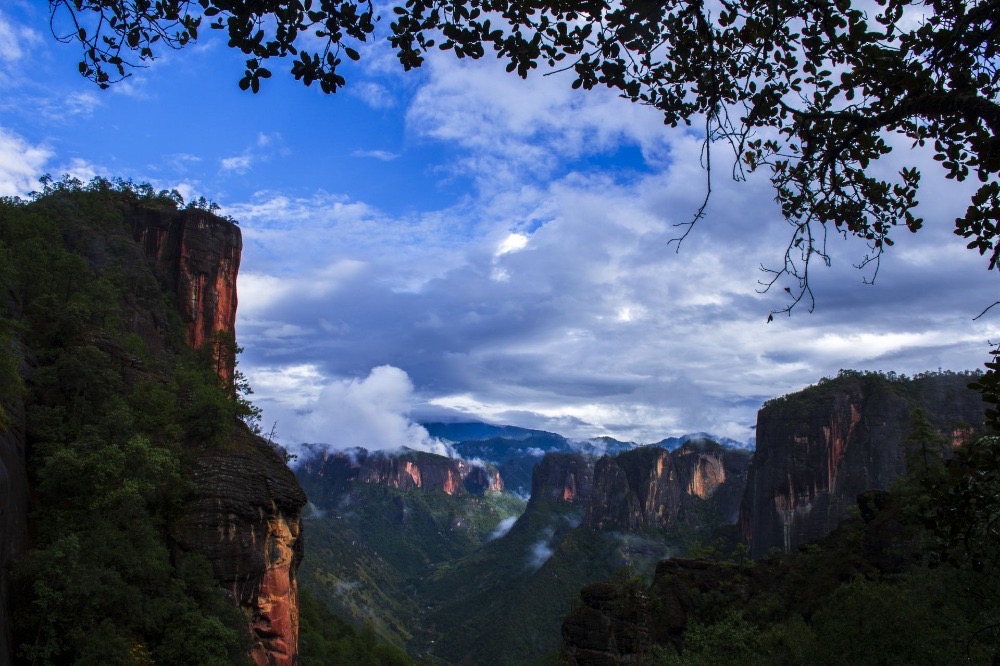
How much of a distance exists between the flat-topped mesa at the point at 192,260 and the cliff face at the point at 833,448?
96075 mm

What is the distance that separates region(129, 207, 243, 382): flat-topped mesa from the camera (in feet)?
225

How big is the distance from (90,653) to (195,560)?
8.76m

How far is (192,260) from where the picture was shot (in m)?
69.7

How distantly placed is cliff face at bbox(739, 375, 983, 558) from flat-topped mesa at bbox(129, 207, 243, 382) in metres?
96.1

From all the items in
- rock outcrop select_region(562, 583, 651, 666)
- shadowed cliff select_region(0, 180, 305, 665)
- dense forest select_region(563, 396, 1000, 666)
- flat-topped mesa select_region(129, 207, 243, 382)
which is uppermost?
flat-topped mesa select_region(129, 207, 243, 382)

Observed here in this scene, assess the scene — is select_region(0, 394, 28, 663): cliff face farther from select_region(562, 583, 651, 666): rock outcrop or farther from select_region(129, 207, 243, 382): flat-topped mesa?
select_region(562, 583, 651, 666): rock outcrop

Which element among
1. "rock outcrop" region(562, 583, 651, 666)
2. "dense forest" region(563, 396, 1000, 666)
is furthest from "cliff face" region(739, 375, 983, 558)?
"rock outcrop" region(562, 583, 651, 666)

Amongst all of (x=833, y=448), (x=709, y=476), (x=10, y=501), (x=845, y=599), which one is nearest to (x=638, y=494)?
(x=709, y=476)

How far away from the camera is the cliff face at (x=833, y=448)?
105 meters

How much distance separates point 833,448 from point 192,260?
10800 cm

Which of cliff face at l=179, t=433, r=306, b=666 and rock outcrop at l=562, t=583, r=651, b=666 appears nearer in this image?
cliff face at l=179, t=433, r=306, b=666

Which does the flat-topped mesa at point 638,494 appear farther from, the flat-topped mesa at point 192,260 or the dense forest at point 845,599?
the flat-topped mesa at point 192,260

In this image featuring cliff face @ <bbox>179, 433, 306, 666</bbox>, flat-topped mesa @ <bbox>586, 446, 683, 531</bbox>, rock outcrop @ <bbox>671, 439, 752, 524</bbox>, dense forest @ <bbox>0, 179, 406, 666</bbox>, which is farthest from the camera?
rock outcrop @ <bbox>671, 439, 752, 524</bbox>

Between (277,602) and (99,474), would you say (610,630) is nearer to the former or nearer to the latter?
(277,602)
